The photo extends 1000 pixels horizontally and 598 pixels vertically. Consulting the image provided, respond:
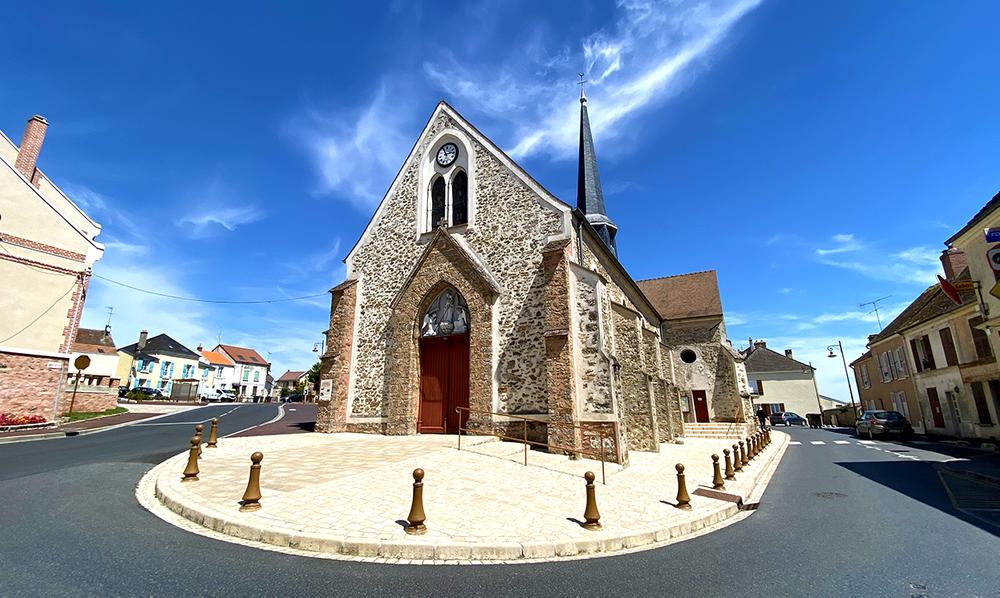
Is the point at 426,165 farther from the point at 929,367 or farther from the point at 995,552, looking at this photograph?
the point at 929,367

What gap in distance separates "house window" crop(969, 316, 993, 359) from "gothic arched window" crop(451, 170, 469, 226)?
21.4m

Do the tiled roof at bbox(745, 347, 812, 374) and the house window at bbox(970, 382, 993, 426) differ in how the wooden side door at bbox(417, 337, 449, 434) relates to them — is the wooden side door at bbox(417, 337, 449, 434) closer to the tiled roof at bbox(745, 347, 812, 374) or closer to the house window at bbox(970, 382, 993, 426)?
the house window at bbox(970, 382, 993, 426)

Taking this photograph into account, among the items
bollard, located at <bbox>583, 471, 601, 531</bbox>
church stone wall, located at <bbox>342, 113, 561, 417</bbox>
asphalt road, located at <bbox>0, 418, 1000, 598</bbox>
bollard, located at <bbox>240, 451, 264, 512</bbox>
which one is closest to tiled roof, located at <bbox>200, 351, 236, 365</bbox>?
church stone wall, located at <bbox>342, 113, 561, 417</bbox>

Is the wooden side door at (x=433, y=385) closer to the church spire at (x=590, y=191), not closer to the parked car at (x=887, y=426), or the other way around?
the church spire at (x=590, y=191)

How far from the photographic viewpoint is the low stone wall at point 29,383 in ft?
48.4

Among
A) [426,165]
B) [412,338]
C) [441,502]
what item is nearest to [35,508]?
[441,502]

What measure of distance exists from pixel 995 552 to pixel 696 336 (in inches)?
877

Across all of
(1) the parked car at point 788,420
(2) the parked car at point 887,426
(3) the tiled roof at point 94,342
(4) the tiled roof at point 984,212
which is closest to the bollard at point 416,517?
(4) the tiled roof at point 984,212

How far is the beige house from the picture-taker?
49.6ft

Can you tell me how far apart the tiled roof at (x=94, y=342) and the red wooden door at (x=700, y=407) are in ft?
169

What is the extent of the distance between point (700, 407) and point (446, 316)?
18.5 m

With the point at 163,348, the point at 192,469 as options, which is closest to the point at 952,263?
the point at 192,469

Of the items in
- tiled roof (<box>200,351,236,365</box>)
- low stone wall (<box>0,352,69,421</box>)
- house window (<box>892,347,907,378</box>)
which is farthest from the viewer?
tiled roof (<box>200,351,236,365</box>)

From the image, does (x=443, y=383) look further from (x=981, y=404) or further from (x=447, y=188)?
(x=981, y=404)
